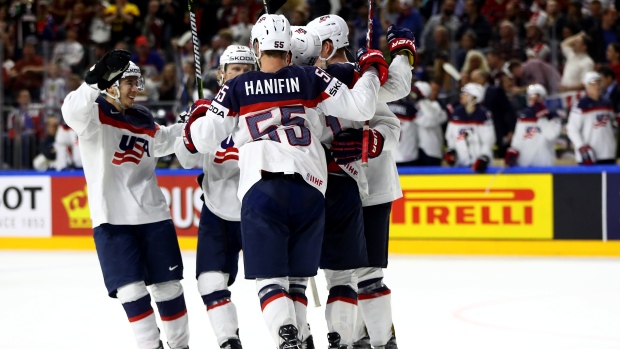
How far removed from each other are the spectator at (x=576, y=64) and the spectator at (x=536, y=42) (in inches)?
11.7

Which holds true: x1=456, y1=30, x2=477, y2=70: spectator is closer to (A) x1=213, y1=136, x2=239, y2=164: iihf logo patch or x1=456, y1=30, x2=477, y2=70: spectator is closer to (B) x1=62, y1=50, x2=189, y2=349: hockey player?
(A) x1=213, y1=136, x2=239, y2=164: iihf logo patch

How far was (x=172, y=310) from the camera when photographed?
4.56 metres

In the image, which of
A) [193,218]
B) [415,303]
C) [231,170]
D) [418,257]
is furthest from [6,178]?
[231,170]

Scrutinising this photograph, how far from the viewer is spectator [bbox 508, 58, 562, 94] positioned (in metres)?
10.2

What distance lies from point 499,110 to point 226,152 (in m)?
5.40

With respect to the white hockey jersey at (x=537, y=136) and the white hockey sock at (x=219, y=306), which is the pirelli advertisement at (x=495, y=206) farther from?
the white hockey sock at (x=219, y=306)

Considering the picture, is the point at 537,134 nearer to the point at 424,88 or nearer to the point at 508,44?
the point at 424,88

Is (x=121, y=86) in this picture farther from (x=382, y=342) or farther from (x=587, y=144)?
(x=587, y=144)

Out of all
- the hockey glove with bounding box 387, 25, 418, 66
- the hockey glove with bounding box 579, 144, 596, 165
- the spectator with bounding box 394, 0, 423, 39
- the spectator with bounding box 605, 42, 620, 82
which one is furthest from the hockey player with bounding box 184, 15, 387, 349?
the spectator with bounding box 394, 0, 423, 39

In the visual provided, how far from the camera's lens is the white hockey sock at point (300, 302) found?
13.8 ft

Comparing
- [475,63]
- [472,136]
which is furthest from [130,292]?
[475,63]

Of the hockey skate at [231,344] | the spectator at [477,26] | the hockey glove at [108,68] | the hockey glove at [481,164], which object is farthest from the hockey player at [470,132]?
the hockey glove at [108,68]

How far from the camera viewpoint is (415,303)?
636 centimetres

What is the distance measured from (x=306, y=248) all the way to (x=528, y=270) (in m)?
4.10
